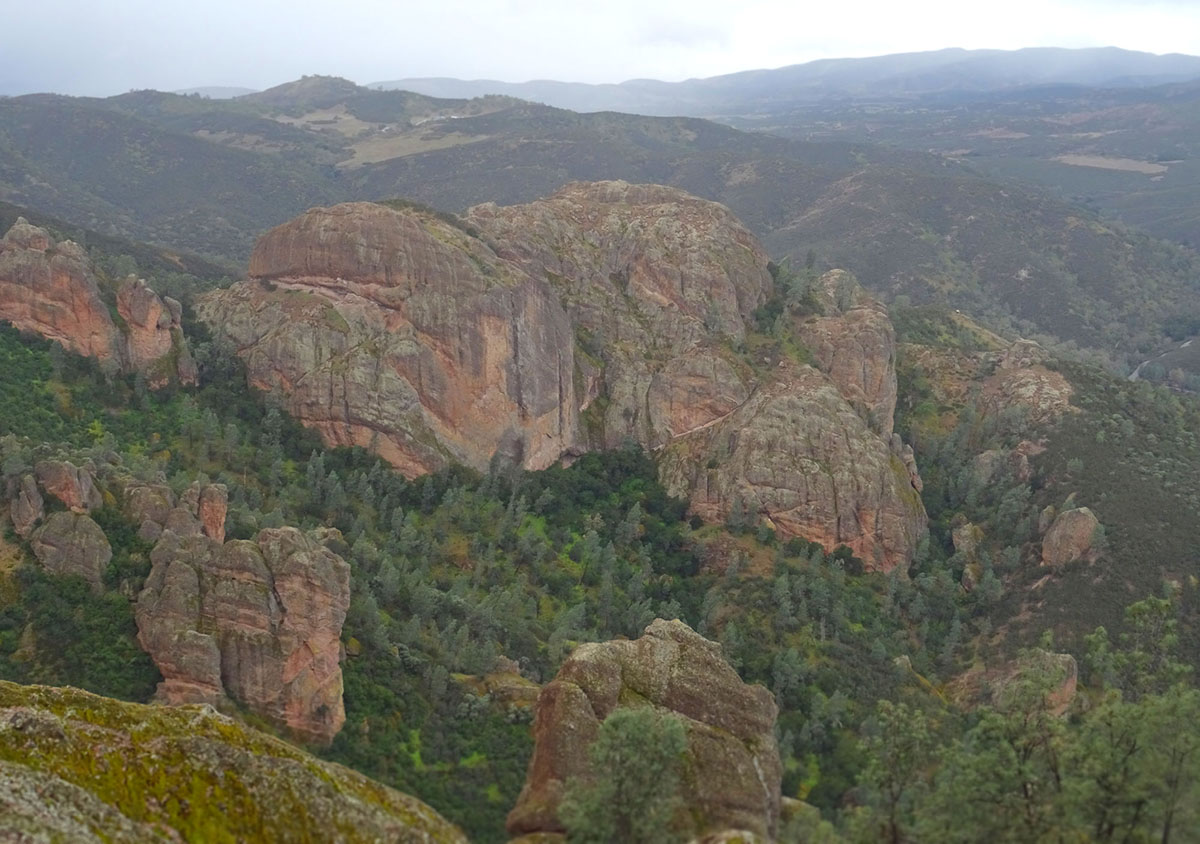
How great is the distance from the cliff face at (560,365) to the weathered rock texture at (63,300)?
901 cm

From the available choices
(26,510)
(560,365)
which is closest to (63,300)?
(26,510)

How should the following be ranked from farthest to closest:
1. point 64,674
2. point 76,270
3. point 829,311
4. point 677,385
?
1. point 829,311
2. point 677,385
3. point 76,270
4. point 64,674

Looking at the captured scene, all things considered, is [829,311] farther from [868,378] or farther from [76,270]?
[76,270]

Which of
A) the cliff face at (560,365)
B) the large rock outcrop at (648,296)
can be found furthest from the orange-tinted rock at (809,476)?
the large rock outcrop at (648,296)

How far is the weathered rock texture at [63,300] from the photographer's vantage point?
80438 millimetres

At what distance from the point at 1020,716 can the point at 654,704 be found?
1382 centimetres

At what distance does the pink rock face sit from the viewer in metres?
80.4

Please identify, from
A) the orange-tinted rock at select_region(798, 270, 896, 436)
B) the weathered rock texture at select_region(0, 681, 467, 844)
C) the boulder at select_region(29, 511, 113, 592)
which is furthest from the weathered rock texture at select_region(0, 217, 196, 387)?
the orange-tinted rock at select_region(798, 270, 896, 436)

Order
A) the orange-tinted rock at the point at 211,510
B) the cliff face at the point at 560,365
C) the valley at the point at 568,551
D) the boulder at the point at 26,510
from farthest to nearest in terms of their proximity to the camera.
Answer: the cliff face at the point at 560,365
the orange-tinted rock at the point at 211,510
the boulder at the point at 26,510
the valley at the point at 568,551

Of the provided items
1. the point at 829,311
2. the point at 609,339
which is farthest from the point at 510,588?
the point at 829,311

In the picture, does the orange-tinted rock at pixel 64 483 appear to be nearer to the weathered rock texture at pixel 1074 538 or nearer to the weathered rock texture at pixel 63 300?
the weathered rock texture at pixel 63 300

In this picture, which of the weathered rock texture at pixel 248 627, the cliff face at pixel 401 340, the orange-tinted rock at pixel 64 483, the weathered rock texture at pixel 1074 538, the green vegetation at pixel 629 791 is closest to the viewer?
Answer: the green vegetation at pixel 629 791

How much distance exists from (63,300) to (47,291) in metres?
1.42

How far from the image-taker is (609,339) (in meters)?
100
